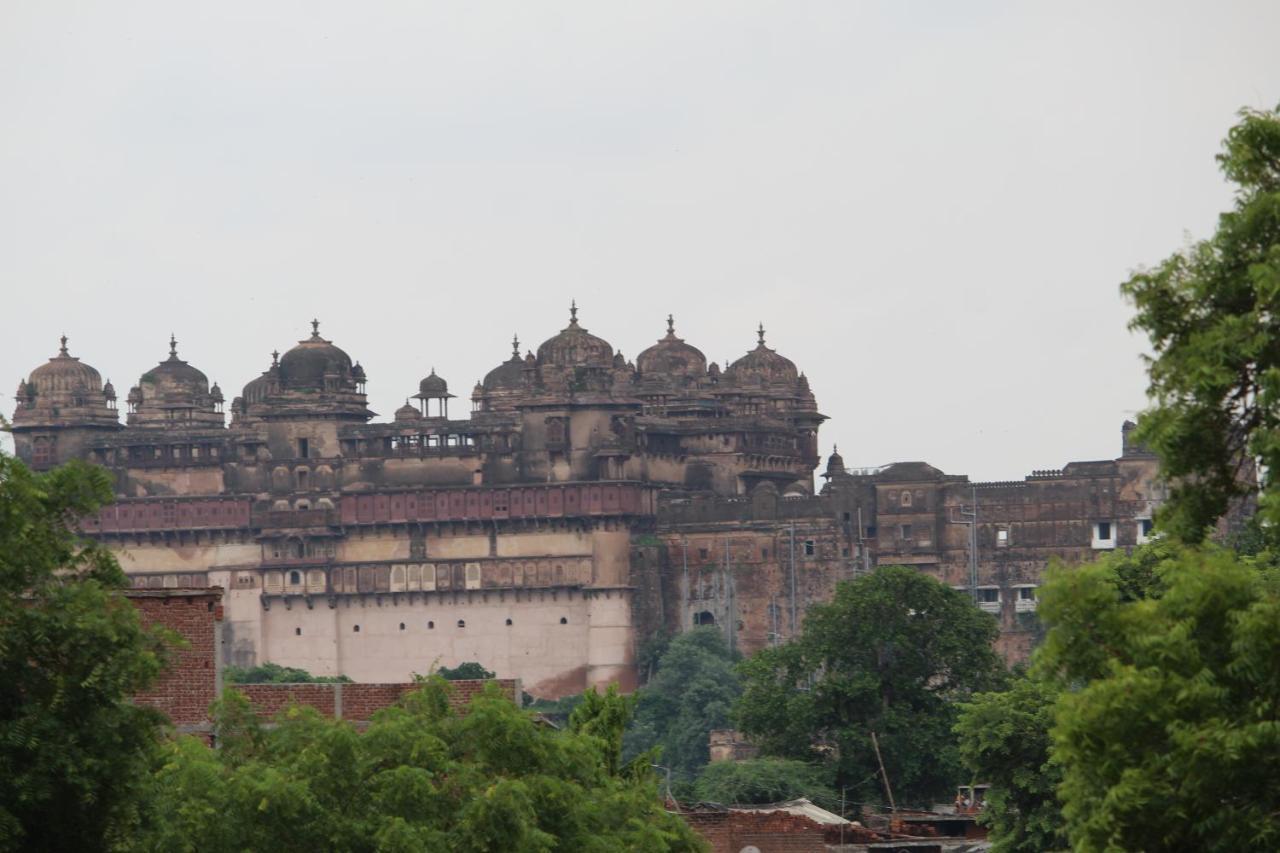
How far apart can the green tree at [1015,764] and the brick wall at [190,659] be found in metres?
13.0

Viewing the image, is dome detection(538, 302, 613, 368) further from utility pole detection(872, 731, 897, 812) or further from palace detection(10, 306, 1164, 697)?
utility pole detection(872, 731, 897, 812)

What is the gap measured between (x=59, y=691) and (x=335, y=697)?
923cm

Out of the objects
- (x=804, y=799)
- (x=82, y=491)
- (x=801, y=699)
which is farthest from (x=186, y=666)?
(x=801, y=699)

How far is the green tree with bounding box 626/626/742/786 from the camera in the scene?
8356 cm

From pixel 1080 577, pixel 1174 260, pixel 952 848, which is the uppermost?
pixel 1174 260

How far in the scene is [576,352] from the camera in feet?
317

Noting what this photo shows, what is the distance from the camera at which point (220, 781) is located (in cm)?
2267

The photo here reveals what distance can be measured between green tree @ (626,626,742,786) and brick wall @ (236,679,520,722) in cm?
5272

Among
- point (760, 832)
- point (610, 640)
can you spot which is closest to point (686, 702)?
point (610, 640)

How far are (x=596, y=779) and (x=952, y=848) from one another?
52.7ft

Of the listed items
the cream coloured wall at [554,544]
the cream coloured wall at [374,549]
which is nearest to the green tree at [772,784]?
the cream coloured wall at [554,544]

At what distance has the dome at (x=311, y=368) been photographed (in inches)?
3836

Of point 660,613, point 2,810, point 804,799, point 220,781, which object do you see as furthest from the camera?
point 660,613

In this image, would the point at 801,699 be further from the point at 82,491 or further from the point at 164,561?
the point at 164,561
